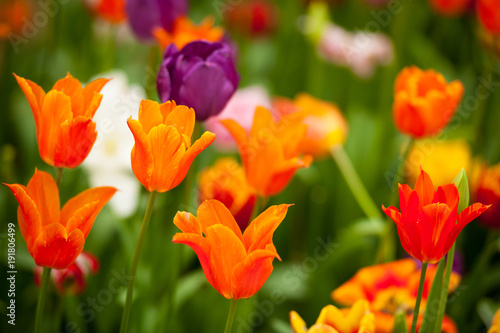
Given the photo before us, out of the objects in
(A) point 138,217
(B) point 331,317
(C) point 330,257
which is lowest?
(C) point 330,257

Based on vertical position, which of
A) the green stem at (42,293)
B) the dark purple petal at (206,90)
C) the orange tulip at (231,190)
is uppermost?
the dark purple petal at (206,90)

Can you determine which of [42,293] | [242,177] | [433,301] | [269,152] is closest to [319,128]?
[242,177]

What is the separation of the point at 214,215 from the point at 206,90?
19cm

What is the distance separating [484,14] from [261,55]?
2.88 feet

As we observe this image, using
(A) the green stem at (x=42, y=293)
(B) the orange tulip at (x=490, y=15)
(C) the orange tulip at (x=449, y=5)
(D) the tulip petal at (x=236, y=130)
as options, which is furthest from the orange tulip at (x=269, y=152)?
(C) the orange tulip at (x=449, y=5)

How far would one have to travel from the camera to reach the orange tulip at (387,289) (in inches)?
24.9

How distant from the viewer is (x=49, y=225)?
460mm

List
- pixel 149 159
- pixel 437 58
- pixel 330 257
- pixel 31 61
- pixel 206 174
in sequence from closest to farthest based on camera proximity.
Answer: pixel 149 159
pixel 206 174
pixel 330 257
pixel 31 61
pixel 437 58

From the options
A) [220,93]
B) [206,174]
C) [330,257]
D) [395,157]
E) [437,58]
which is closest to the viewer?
[220,93]

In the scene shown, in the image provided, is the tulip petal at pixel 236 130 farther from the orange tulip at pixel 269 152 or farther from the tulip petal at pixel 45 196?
the tulip petal at pixel 45 196

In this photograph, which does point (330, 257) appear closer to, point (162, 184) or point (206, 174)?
point (206, 174)

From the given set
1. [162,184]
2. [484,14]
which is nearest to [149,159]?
[162,184]

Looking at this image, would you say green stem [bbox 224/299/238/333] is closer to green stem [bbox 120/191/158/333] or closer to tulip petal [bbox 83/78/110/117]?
green stem [bbox 120/191/158/333]

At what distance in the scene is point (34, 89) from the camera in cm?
51
